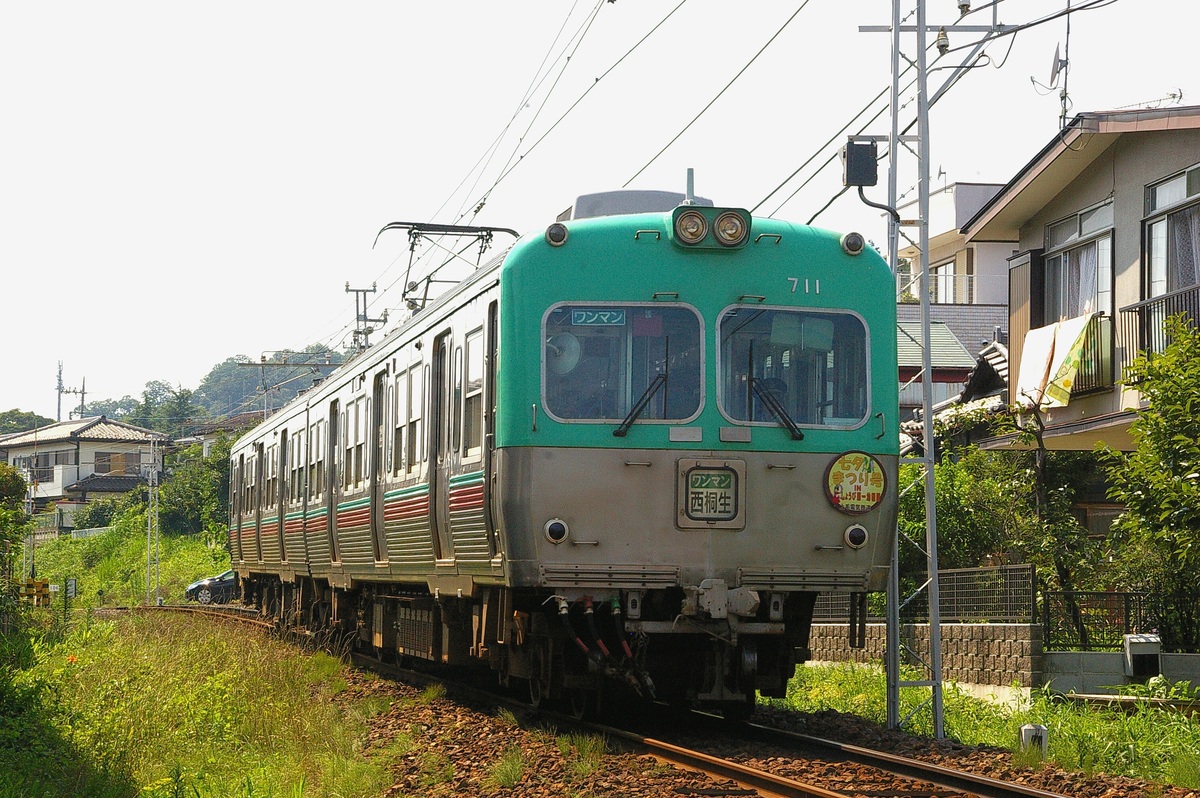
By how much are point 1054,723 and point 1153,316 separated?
670 cm

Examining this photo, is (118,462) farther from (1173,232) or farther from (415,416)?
(415,416)

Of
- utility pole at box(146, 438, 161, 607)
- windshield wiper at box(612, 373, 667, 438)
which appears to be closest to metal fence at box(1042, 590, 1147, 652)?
windshield wiper at box(612, 373, 667, 438)

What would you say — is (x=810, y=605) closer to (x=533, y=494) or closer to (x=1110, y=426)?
(x=533, y=494)

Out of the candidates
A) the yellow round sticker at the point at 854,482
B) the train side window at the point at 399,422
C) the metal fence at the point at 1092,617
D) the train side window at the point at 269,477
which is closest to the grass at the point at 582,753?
the yellow round sticker at the point at 854,482

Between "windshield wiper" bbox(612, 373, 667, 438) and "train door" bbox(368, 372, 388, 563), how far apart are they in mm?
4729

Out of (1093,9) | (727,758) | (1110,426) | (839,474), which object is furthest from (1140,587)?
(727,758)

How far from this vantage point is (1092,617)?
1570 centimetres

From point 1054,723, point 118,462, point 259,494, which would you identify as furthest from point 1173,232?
point 118,462

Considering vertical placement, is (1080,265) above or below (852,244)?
above

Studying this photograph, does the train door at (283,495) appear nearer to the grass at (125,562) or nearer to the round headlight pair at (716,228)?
the round headlight pair at (716,228)

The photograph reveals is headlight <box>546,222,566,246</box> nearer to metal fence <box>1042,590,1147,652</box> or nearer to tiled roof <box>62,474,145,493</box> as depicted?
metal fence <box>1042,590,1147,652</box>

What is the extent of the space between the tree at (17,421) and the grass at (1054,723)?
104816mm

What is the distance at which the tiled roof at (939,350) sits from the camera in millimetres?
28094

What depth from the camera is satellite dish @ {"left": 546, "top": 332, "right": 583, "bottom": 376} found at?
9.59m
